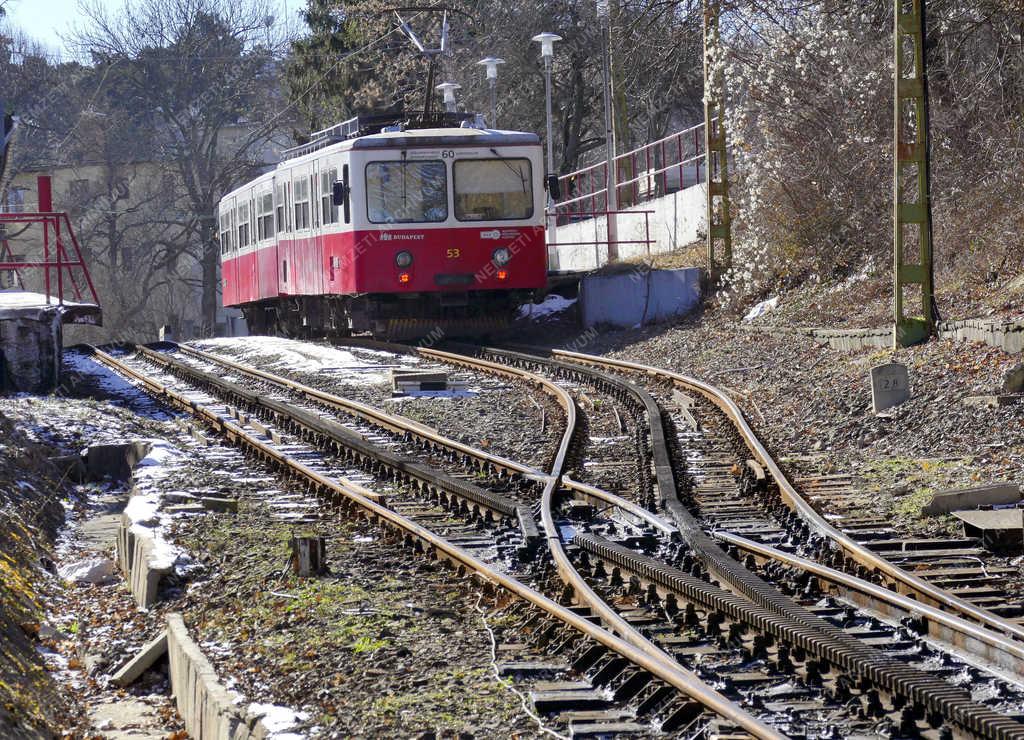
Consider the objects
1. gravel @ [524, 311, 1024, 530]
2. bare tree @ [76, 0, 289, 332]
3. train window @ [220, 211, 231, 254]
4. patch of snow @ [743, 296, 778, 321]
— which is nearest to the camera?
gravel @ [524, 311, 1024, 530]

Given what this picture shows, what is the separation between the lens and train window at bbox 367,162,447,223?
21969mm

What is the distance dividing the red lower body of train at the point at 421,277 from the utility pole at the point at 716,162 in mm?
3384

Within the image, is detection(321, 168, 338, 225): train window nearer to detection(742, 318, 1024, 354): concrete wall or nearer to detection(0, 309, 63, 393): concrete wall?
detection(0, 309, 63, 393): concrete wall

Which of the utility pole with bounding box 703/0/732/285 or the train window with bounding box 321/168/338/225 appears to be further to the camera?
the utility pole with bounding box 703/0/732/285

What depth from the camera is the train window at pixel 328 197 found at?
2278 centimetres

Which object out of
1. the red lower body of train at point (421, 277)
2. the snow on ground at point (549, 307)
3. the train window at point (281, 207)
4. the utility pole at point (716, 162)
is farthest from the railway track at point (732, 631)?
the train window at point (281, 207)

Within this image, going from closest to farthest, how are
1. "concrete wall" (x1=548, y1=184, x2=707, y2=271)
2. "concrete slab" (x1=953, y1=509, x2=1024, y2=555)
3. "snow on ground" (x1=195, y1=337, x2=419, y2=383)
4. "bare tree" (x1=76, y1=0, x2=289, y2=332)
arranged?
"concrete slab" (x1=953, y1=509, x2=1024, y2=555) → "snow on ground" (x1=195, y1=337, x2=419, y2=383) → "concrete wall" (x1=548, y1=184, x2=707, y2=271) → "bare tree" (x1=76, y1=0, x2=289, y2=332)

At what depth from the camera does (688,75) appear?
3891cm

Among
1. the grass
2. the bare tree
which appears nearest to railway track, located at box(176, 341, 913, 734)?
the grass

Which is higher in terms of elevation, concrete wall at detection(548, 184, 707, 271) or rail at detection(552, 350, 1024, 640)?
concrete wall at detection(548, 184, 707, 271)

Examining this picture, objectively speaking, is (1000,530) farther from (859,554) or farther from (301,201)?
(301,201)

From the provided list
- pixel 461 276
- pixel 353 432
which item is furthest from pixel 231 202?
pixel 353 432

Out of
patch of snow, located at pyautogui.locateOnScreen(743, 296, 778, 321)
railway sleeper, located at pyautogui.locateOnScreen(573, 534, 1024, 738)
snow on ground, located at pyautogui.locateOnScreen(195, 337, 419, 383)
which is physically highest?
patch of snow, located at pyautogui.locateOnScreen(743, 296, 778, 321)

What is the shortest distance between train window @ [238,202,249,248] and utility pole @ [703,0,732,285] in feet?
35.0
